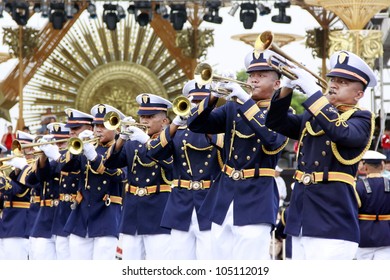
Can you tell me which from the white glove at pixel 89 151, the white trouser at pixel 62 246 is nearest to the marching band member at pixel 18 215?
the white trouser at pixel 62 246

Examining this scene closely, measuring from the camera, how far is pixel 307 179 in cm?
724

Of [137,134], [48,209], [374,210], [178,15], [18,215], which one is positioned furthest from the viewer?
[178,15]

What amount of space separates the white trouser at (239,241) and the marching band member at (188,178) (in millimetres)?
1068

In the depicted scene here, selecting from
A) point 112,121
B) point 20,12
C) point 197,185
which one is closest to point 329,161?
point 197,185

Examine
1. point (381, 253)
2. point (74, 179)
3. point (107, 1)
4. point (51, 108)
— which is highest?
point (107, 1)

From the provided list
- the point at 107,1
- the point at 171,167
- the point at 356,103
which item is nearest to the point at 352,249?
the point at 356,103

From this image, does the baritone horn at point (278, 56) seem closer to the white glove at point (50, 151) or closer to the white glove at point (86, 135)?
the white glove at point (86, 135)

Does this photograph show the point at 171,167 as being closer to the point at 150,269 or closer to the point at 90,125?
the point at 90,125

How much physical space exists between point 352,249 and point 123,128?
3.34 meters

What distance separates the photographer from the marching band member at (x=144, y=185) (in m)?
10.1

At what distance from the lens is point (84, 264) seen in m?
6.66

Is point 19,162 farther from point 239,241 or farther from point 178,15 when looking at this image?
point 178,15

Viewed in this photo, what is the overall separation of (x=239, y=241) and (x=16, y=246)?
565cm

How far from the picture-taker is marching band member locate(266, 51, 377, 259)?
7074 millimetres
